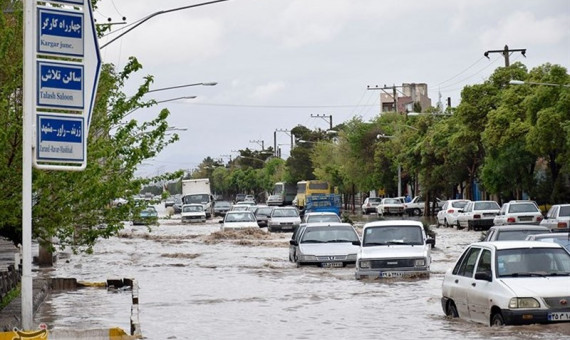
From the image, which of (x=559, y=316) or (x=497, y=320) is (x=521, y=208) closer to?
(x=497, y=320)

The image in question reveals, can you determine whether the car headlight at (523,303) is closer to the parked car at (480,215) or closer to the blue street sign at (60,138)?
the blue street sign at (60,138)

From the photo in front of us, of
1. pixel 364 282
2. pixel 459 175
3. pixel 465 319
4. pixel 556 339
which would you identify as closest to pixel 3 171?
pixel 465 319

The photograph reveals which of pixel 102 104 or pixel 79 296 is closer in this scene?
pixel 102 104

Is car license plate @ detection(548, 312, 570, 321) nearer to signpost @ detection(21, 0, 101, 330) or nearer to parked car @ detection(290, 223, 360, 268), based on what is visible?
signpost @ detection(21, 0, 101, 330)

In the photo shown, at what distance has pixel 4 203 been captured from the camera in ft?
56.7

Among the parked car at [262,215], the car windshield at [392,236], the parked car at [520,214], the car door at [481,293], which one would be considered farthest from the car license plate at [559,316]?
the parked car at [262,215]

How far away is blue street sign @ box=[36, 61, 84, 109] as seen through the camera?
13688 mm

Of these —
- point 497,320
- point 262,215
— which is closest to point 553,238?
point 497,320

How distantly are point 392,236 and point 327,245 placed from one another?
4.88 meters

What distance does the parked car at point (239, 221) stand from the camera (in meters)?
55.1

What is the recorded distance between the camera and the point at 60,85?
45.3 ft

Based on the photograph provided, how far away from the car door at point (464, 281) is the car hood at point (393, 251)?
9.00 meters

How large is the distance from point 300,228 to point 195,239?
77.5 feet

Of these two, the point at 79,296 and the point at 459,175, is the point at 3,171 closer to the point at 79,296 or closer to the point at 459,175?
the point at 79,296
